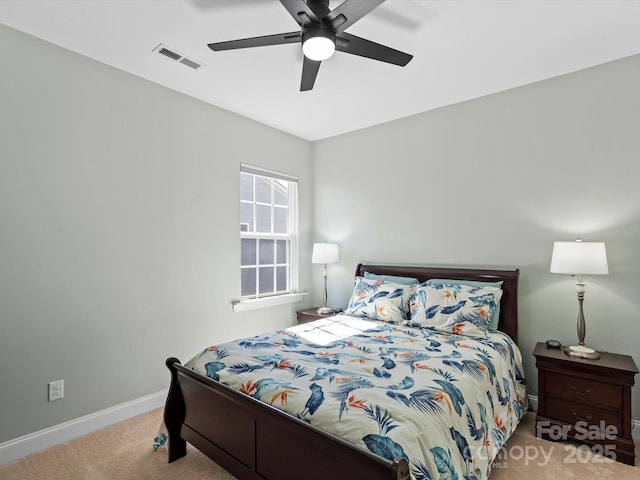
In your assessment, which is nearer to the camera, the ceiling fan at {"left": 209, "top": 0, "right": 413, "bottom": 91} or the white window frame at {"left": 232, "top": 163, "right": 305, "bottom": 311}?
the ceiling fan at {"left": 209, "top": 0, "right": 413, "bottom": 91}

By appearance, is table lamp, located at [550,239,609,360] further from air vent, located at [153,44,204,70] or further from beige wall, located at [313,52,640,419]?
air vent, located at [153,44,204,70]

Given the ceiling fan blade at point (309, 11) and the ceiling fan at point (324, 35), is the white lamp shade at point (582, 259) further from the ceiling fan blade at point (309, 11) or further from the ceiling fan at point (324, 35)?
the ceiling fan blade at point (309, 11)

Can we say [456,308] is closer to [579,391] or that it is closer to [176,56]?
[579,391]

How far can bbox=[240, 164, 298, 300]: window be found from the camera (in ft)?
12.1

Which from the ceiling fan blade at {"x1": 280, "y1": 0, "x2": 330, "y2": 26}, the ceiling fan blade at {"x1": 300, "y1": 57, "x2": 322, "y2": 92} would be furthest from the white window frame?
the ceiling fan blade at {"x1": 280, "y1": 0, "x2": 330, "y2": 26}

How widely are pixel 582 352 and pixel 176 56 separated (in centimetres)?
350

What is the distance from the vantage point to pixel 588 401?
7.36ft

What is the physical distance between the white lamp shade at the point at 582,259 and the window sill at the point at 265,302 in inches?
103

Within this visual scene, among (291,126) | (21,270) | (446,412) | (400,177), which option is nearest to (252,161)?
(291,126)

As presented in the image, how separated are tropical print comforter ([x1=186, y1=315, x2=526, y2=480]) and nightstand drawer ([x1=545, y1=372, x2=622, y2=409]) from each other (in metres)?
0.23

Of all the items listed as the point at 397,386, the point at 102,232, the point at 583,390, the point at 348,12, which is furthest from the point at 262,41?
the point at 583,390

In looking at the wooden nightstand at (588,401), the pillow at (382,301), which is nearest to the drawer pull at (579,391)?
the wooden nightstand at (588,401)

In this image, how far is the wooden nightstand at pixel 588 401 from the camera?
212 centimetres

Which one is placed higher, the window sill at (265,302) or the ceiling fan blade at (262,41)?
the ceiling fan blade at (262,41)
